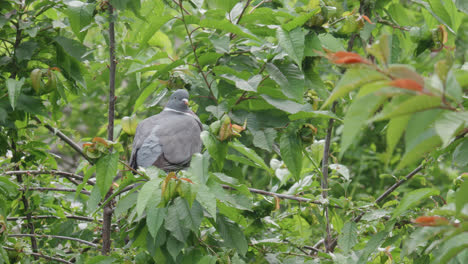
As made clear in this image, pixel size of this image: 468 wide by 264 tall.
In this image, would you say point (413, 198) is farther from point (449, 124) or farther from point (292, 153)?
point (449, 124)

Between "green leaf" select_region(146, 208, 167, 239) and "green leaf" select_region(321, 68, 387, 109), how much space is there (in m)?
0.88

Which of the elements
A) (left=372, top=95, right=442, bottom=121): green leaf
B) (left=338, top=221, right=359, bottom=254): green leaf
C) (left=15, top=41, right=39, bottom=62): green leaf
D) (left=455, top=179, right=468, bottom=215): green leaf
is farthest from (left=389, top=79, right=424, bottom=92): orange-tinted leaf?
(left=15, top=41, right=39, bottom=62): green leaf

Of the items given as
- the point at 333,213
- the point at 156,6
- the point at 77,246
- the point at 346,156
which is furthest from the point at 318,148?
the point at 346,156

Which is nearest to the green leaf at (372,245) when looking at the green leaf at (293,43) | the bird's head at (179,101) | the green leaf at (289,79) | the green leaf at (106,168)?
the green leaf at (289,79)

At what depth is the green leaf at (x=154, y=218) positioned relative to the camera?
168cm

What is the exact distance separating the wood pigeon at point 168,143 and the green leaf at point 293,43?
0.87 metres

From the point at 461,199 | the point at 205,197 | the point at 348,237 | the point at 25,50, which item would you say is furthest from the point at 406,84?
the point at 25,50

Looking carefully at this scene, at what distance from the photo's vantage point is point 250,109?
7.34 ft

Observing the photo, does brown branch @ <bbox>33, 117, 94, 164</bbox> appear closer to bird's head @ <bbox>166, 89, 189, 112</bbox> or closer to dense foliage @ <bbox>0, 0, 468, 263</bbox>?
dense foliage @ <bbox>0, 0, 468, 263</bbox>

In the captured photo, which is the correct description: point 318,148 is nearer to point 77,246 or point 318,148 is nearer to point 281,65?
point 281,65

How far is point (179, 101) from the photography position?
289 centimetres

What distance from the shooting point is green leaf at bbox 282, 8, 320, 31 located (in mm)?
1924

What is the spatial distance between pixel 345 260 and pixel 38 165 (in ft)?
5.48

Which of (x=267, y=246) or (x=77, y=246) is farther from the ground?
(x=267, y=246)
